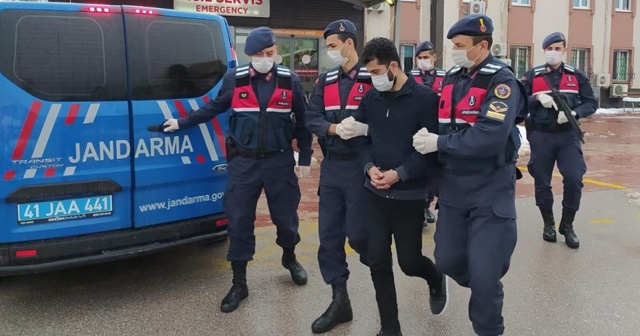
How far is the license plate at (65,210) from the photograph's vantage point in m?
3.50

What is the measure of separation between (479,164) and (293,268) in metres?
2.00

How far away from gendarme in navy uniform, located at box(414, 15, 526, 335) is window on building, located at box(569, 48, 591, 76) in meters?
23.7

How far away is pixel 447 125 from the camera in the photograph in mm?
3027

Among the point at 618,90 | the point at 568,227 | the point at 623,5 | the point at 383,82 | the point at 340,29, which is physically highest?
the point at 623,5

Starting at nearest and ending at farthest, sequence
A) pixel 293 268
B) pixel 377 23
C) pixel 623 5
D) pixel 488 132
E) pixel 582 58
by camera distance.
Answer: pixel 488 132, pixel 293 268, pixel 377 23, pixel 582 58, pixel 623 5

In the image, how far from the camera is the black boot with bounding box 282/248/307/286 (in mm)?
4363

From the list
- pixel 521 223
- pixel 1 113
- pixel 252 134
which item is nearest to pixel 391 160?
pixel 252 134

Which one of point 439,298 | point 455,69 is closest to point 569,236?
point 439,298

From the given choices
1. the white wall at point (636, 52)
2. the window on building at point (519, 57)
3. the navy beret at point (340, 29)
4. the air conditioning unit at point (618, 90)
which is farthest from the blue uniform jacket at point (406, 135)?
the white wall at point (636, 52)

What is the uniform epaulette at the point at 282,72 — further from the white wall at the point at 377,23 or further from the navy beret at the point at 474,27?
the white wall at the point at 377,23

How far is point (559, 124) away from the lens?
5234mm

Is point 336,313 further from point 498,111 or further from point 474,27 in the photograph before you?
point 474,27

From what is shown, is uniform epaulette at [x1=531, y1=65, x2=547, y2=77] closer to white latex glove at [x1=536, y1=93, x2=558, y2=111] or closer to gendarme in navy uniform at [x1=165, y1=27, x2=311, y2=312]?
white latex glove at [x1=536, y1=93, x2=558, y2=111]

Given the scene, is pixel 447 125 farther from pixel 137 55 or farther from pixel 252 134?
pixel 137 55
